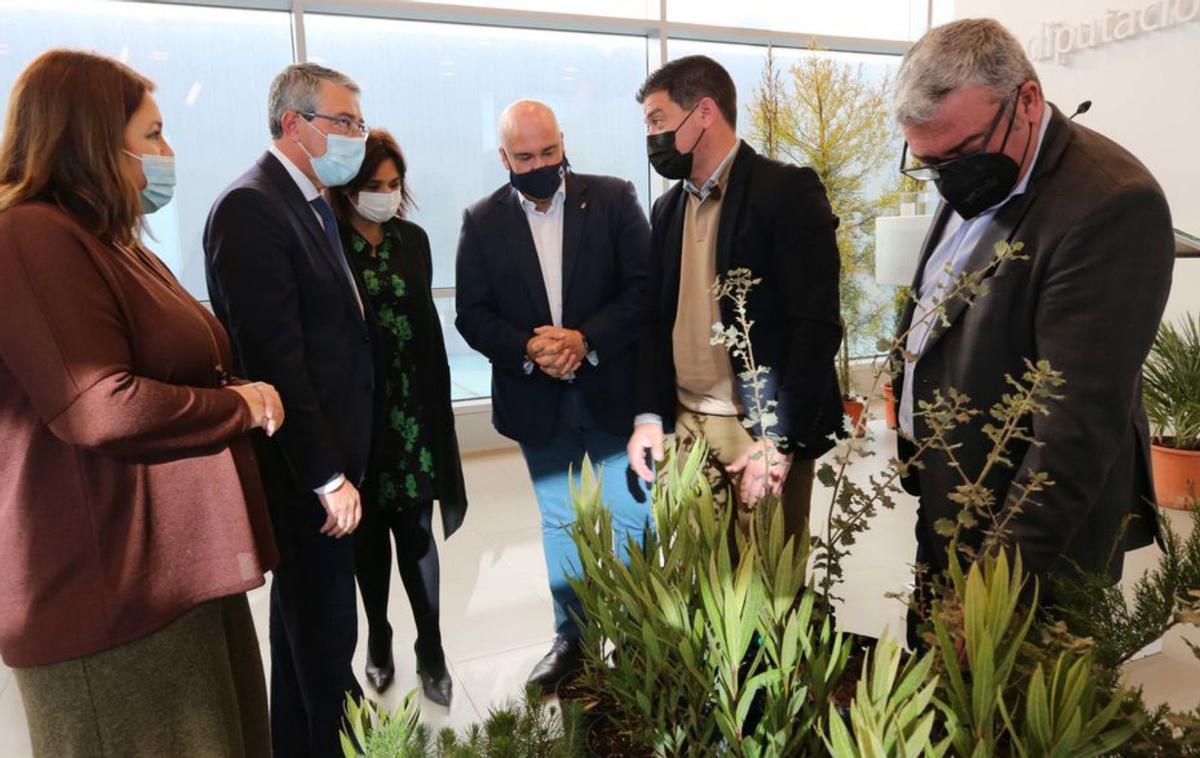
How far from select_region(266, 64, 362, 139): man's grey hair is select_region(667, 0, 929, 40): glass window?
15.5 ft

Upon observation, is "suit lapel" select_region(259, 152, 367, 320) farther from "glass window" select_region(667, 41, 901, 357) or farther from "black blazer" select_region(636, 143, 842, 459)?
"glass window" select_region(667, 41, 901, 357)

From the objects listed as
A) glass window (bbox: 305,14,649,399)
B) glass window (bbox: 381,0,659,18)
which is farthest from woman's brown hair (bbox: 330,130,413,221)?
glass window (bbox: 381,0,659,18)

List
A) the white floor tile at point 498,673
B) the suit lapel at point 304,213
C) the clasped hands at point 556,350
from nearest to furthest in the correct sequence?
the suit lapel at point 304,213
the clasped hands at point 556,350
the white floor tile at point 498,673

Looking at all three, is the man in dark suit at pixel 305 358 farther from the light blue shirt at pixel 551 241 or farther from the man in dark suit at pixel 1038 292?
the man in dark suit at pixel 1038 292

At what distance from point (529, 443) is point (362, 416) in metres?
0.62

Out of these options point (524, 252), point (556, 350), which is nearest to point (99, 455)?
point (556, 350)

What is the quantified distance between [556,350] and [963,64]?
4.12 feet

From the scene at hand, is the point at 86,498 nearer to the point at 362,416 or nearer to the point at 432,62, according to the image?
the point at 362,416

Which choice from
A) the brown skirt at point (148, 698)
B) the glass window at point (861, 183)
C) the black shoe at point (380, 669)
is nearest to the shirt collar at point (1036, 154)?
the brown skirt at point (148, 698)

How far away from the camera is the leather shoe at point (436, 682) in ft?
7.98

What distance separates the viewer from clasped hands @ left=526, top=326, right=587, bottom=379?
2.26 meters

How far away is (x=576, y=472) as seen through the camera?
2529 millimetres

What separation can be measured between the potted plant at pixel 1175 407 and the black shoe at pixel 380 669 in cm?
347

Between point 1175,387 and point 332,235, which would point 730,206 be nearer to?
point 332,235
